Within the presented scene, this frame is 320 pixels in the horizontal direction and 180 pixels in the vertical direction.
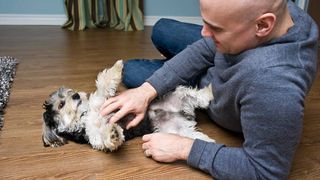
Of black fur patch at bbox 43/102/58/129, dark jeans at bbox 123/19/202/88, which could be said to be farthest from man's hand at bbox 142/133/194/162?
dark jeans at bbox 123/19/202/88

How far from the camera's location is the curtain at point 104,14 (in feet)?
10.9

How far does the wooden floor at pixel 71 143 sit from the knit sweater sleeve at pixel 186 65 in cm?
24

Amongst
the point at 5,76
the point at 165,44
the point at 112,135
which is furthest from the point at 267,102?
the point at 5,76

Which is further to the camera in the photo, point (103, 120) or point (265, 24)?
point (103, 120)

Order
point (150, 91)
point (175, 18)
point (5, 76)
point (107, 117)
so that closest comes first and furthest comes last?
point (107, 117) < point (150, 91) < point (5, 76) < point (175, 18)

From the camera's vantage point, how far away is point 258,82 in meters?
0.96

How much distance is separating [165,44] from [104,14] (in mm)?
1796

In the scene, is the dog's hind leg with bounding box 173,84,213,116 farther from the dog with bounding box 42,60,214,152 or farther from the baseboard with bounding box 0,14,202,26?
the baseboard with bounding box 0,14,202,26

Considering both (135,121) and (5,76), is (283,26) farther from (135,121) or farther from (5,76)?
(5,76)

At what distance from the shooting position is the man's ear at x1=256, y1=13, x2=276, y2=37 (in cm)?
90

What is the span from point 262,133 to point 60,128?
688 mm

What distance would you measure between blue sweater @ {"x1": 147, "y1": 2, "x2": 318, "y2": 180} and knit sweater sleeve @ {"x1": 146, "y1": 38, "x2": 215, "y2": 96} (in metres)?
0.23

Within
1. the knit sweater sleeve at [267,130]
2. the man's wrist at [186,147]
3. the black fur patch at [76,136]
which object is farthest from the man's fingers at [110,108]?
the knit sweater sleeve at [267,130]

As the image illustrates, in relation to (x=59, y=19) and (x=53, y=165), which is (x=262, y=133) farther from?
(x=59, y=19)
